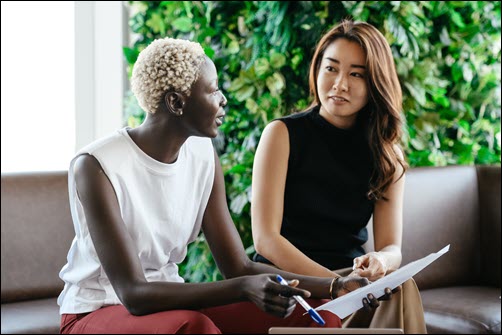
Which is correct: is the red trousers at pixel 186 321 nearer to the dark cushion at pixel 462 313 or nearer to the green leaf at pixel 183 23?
the dark cushion at pixel 462 313

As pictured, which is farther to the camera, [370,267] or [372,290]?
[370,267]

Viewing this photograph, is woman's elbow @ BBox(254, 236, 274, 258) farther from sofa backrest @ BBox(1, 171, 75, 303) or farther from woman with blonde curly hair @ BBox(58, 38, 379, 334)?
sofa backrest @ BBox(1, 171, 75, 303)

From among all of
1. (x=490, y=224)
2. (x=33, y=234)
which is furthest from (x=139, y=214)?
(x=490, y=224)

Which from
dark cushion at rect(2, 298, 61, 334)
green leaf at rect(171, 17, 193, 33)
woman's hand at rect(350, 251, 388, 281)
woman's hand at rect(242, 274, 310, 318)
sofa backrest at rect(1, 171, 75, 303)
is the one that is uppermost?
green leaf at rect(171, 17, 193, 33)

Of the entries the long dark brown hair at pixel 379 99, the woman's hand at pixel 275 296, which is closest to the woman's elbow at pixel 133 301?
the woman's hand at pixel 275 296

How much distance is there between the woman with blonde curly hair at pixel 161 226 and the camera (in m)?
1.68

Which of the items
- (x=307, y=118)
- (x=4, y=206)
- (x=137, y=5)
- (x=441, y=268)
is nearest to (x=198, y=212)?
(x=307, y=118)

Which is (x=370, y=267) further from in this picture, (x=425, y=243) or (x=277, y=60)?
(x=277, y=60)

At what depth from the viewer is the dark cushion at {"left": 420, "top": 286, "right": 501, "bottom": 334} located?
8.28ft

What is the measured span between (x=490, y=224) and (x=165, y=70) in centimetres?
172

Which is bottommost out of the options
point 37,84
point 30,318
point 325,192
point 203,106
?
point 30,318

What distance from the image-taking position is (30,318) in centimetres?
243

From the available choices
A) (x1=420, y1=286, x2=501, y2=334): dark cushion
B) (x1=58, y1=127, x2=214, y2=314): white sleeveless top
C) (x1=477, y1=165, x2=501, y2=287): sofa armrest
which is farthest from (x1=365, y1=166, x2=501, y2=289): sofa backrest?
(x1=58, y1=127, x2=214, y2=314): white sleeveless top

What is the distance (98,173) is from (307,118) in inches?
33.8
